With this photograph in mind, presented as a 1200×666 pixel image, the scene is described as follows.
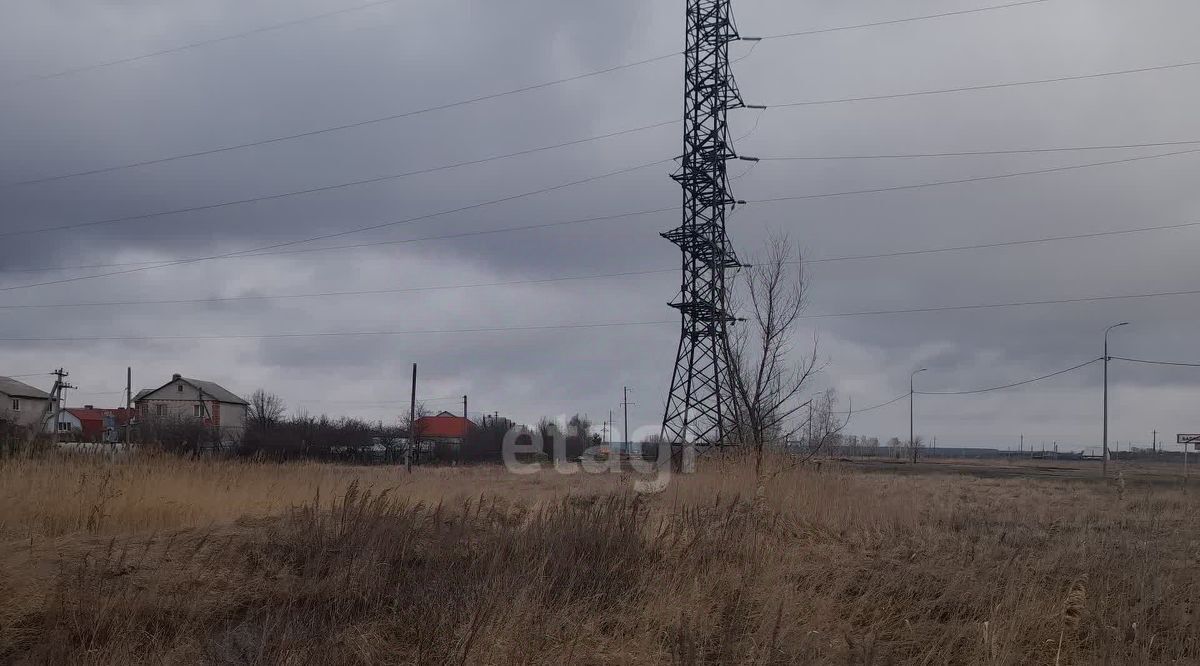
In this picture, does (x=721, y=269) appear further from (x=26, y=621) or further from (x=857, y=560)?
(x=26, y=621)

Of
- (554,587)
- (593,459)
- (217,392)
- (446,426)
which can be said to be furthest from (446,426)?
(554,587)

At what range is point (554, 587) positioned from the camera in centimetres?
632

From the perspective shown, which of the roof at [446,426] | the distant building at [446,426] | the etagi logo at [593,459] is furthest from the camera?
the roof at [446,426]

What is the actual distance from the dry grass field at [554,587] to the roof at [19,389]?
71157 millimetres

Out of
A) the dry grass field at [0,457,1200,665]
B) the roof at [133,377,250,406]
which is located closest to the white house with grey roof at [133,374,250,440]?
the roof at [133,377,250,406]

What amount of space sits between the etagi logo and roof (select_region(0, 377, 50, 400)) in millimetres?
42974

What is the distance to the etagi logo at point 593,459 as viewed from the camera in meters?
15.2

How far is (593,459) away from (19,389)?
59988mm

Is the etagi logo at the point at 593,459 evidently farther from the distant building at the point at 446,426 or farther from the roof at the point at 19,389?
the roof at the point at 19,389

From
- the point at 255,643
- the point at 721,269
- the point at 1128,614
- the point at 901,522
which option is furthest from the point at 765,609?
the point at 721,269

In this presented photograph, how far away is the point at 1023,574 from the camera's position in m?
6.98

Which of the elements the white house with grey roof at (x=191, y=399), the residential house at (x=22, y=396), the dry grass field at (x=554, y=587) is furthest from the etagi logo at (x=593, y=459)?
the residential house at (x=22, y=396)

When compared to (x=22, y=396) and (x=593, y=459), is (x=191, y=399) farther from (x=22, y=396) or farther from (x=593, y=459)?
(x=593, y=459)

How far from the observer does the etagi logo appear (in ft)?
49.9
